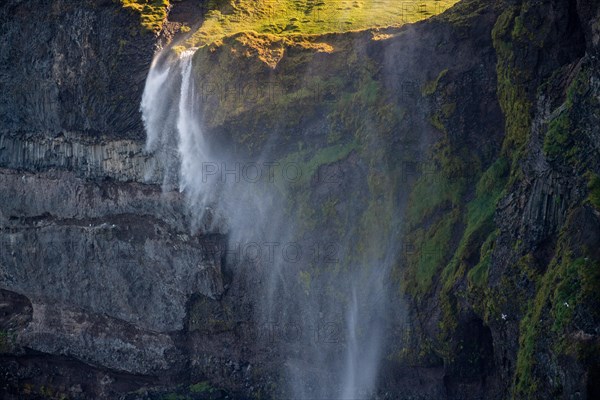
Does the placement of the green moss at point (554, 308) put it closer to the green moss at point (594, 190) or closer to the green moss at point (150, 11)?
the green moss at point (594, 190)

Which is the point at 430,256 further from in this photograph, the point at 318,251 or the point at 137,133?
the point at 137,133

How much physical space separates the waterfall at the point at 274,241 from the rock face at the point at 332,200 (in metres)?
0.72

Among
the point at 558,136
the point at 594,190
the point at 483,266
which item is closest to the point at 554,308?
the point at 594,190

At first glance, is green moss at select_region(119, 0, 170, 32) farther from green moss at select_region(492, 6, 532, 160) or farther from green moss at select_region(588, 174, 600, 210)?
green moss at select_region(588, 174, 600, 210)

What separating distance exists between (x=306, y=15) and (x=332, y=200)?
37.0ft

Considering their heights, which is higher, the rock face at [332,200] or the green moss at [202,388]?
the rock face at [332,200]

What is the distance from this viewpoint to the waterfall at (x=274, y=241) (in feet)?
151

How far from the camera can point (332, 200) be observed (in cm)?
4831

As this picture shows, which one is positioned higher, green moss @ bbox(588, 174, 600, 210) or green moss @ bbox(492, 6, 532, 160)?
green moss @ bbox(492, 6, 532, 160)

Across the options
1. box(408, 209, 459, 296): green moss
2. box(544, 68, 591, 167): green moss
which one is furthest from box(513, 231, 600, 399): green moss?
box(408, 209, 459, 296): green moss

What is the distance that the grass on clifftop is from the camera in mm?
53344

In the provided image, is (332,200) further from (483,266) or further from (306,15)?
(306,15)

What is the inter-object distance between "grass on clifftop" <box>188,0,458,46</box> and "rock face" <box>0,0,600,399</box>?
1735mm

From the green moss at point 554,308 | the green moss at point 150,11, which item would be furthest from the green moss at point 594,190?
the green moss at point 150,11
